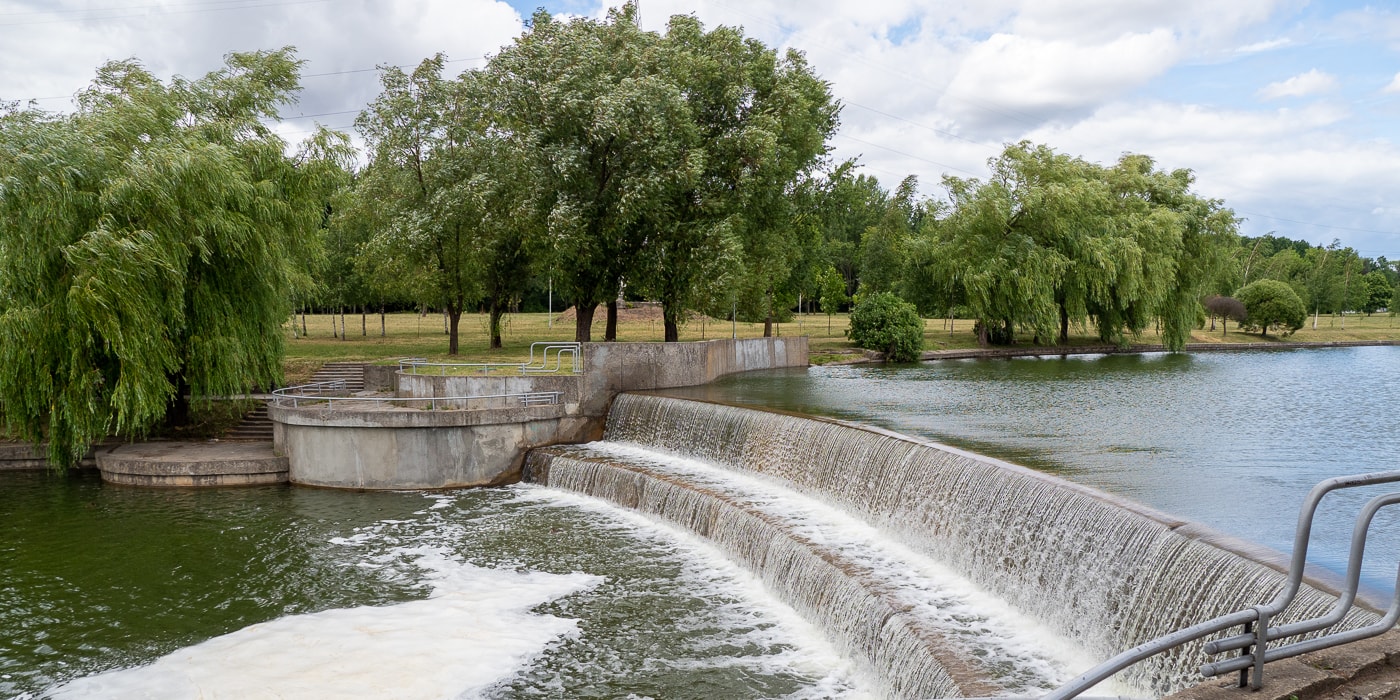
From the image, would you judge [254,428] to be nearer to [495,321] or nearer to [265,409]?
Result: [265,409]

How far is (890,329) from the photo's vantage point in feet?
125

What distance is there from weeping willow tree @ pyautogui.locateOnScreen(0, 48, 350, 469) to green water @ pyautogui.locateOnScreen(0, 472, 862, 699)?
236 centimetres

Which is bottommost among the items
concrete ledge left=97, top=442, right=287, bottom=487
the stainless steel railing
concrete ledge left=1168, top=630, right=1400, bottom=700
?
concrete ledge left=97, top=442, right=287, bottom=487

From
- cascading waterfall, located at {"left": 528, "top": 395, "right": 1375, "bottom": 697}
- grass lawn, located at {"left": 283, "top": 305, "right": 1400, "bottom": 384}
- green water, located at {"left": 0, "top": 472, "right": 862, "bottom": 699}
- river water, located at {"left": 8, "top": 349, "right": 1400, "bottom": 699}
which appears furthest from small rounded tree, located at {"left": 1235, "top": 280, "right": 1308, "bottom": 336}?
green water, located at {"left": 0, "top": 472, "right": 862, "bottom": 699}

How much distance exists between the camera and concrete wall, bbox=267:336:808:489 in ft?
61.9

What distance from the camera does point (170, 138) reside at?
1903 cm

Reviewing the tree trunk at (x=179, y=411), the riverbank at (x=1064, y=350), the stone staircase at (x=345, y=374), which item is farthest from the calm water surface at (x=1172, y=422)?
the tree trunk at (x=179, y=411)

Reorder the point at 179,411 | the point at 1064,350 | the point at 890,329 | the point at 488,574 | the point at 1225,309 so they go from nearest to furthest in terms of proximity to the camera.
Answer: the point at 488,574
the point at 179,411
the point at 890,329
the point at 1064,350
the point at 1225,309

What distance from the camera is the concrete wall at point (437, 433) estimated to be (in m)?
18.9

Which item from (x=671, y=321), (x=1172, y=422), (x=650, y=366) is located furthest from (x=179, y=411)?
(x=1172, y=422)

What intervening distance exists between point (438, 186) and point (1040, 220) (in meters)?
26.3

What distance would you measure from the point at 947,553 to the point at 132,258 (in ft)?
51.2

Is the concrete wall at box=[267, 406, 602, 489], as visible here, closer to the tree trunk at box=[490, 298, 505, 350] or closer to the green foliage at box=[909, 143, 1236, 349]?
the tree trunk at box=[490, 298, 505, 350]

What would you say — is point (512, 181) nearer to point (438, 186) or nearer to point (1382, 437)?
point (438, 186)
